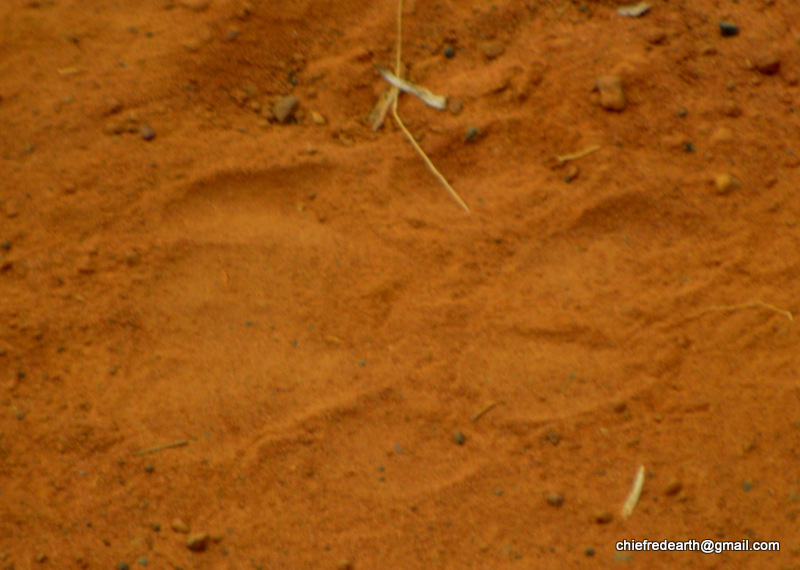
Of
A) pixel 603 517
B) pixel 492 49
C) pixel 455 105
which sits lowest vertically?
pixel 603 517

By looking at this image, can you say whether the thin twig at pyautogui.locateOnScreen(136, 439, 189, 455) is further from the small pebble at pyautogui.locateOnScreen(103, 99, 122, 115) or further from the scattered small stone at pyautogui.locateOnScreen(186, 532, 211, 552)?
the small pebble at pyautogui.locateOnScreen(103, 99, 122, 115)

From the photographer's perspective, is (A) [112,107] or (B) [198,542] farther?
(A) [112,107]

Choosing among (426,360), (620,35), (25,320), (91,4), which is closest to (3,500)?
(25,320)

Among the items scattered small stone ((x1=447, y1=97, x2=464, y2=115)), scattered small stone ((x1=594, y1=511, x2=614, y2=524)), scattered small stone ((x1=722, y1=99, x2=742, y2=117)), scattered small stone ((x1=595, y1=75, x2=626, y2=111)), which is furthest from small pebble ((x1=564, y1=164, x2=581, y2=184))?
scattered small stone ((x1=594, y1=511, x2=614, y2=524))

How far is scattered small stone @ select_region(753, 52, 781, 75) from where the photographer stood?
2848mm

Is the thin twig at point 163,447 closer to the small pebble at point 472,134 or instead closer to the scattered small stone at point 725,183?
the small pebble at point 472,134

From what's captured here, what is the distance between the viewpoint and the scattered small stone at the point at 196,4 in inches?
113

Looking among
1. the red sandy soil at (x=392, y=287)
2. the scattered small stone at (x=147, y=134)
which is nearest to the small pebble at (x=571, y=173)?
the red sandy soil at (x=392, y=287)

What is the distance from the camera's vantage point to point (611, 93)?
277 cm

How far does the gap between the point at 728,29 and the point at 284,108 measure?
65.6 inches

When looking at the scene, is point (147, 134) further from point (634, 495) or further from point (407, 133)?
point (634, 495)

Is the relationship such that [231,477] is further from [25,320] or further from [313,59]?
[313,59]

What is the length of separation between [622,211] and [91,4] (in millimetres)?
2050

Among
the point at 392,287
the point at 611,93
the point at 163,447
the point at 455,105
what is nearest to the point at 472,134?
the point at 455,105
